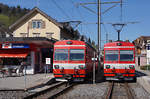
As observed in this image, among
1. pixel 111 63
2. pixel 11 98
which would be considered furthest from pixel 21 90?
pixel 111 63

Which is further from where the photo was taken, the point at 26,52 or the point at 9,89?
the point at 26,52

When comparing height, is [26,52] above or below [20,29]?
below

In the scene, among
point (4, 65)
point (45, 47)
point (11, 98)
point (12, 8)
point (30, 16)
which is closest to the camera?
point (11, 98)

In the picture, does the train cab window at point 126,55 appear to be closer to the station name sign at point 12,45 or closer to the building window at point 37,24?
the station name sign at point 12,45

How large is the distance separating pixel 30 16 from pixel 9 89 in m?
29.3

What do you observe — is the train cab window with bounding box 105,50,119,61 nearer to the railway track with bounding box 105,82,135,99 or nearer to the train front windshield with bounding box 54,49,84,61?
the train front windshield with bounding box 54,49,84,61

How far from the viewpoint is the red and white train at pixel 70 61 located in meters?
15.7

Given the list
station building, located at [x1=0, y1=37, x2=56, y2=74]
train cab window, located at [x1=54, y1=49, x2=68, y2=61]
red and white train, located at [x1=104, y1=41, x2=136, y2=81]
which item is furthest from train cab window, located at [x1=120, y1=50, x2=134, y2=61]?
station building, located at [x1=0, y1=37, x2=56, y2=74]

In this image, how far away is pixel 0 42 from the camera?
22734mm

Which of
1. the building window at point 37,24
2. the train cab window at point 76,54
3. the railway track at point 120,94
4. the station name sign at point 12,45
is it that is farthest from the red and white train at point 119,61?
the building window at point 37,24

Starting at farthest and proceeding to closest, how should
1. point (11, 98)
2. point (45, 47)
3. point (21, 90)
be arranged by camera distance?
point (45, 47) < point (21, 90) < point (11, 98)

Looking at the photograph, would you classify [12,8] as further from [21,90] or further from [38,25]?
[21,90]

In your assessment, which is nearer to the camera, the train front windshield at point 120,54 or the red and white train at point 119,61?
the red and white train at point 119,61

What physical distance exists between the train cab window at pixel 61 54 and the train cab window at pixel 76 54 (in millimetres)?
407
